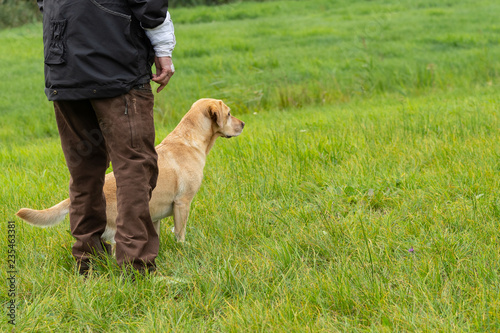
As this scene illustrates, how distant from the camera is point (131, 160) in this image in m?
3.09

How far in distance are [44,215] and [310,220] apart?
1.85 metres

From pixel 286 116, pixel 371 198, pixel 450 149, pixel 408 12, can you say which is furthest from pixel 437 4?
pixel 371 198

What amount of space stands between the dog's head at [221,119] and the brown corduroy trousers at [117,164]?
3.06ft

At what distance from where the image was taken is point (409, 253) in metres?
3.24

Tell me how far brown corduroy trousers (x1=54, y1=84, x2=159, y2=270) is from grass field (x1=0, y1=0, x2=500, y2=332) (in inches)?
9.0

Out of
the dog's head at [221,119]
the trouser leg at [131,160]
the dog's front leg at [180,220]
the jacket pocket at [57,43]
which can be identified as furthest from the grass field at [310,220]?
the jacket pocket at [57,43]

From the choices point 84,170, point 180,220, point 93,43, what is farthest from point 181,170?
point 93,43

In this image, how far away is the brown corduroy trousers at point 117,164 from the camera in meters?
3.07

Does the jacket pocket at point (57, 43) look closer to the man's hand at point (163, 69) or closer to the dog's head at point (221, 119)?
the man's hand at point (163, 69)

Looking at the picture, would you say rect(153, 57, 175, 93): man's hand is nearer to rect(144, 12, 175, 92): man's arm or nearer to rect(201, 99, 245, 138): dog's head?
rect(144, 12, 175, 92): man's arm

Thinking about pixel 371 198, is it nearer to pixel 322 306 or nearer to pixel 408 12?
pixel 322 306

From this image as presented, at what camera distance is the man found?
2.89 meters

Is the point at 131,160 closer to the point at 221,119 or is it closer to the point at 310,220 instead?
the point at 221,119

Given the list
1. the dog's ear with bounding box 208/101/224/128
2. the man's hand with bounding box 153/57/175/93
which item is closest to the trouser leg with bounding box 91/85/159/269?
the man's hand with bounding box 153/57/175/93
